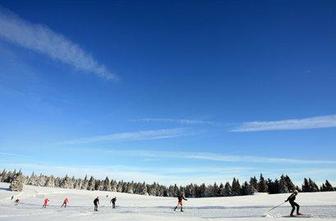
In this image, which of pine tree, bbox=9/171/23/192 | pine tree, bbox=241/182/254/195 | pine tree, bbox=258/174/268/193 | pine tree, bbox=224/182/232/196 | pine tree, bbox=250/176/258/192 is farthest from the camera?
pine tree, bbox=224/182/232/196

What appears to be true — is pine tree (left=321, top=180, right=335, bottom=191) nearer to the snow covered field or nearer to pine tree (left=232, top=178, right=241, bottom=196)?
pine tree (left=232, top=178, right=241, bottom=196)

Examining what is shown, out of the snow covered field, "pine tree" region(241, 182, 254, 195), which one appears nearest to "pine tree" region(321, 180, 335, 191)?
"pine tree" region(241, 182, 254, 195)

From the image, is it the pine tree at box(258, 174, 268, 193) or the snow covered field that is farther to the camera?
the pine tree at box(258, 174, 268, 193)

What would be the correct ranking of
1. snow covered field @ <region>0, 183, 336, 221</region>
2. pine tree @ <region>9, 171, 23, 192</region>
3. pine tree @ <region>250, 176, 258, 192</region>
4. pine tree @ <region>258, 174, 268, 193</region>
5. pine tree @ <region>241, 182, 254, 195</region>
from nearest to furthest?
1. snow covered field @ <region>0, 183, 336, 221</region>
2. pine tree @ <region>9, 171, 23, 192</region>
3. pine tree @ <region>241, 182, 254, 195</region>
4. pine tree @ <region>258, 174, 268, 193</region>
5. pine tree @ <region>250, 176, 258, 192</region>

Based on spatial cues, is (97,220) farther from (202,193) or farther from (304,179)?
(202,193)

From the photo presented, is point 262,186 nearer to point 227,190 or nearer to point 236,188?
point 236,188

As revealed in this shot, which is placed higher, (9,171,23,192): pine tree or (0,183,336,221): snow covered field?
(9,171,23,192): pine tree

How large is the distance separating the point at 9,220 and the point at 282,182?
5157 inches

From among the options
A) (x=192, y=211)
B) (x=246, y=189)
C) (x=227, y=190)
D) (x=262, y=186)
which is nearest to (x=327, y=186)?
(x=262, y=186)

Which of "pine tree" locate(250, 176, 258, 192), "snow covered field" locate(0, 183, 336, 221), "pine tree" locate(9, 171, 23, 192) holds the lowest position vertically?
"snow covered field" locate(0, 183, 336, 221)

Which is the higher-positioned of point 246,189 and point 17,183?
point 246,189

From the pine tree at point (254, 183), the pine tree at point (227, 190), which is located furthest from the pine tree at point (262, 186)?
the pine tree at point (227, 190)

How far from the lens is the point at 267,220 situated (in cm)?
2131

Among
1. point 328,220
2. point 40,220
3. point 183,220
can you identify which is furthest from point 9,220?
point 328,220
